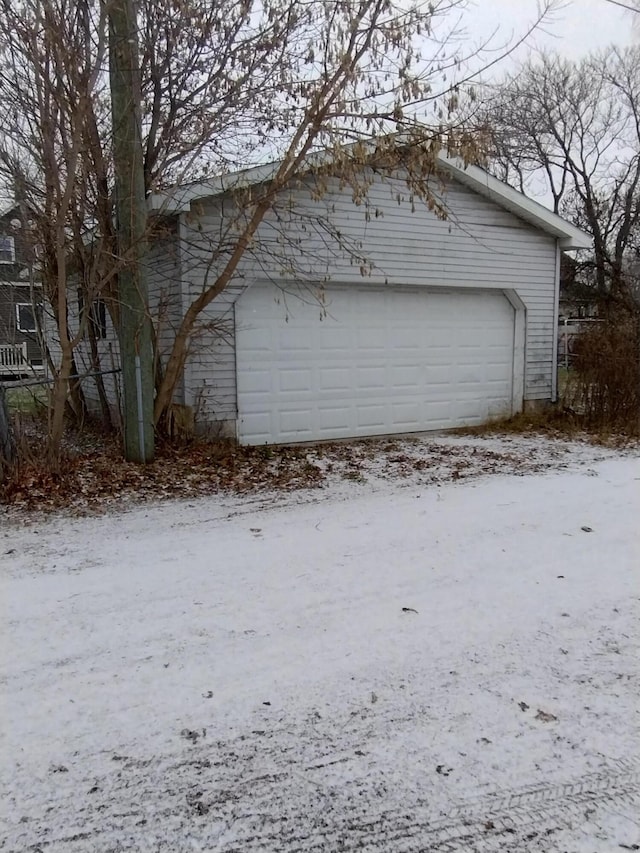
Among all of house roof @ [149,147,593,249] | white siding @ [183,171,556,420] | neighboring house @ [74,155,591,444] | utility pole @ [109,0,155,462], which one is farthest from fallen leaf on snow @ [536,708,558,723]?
house roof @ [149,147,593,249]

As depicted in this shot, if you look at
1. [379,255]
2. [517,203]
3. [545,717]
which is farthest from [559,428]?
[545,717]

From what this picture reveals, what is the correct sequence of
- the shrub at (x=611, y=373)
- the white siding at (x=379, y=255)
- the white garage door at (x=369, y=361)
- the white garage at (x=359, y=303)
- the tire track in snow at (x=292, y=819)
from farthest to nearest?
the shrub at (x=611, y=373) < the white garage door at (x=369, y=361) < the white siding at (x=379, y=255) < the white garage at (x=359, y=303) < the tire track in snow at (x=292, y=819)

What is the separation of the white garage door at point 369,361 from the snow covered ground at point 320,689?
3943mm

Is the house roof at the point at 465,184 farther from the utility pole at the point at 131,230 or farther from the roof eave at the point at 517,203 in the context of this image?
the utility pole at the point at 131,230

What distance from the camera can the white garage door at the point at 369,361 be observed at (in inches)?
343

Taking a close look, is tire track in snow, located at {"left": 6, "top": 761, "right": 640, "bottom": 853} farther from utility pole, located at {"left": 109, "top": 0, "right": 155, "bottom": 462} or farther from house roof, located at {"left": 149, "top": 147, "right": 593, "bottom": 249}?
house roof, located at {"left": 149, "top": 147, "right": 593, "bottom": 249}

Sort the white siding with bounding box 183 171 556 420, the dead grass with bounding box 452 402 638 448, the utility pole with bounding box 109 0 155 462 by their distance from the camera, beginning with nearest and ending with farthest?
1. the utility pole with bounding box 109 0 155 462
2. the white siding with bounding box 183 171 556 420
3. the dead grass with bounding box 452 402 638 448

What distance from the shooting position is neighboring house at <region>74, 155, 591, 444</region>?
8242 millimetres

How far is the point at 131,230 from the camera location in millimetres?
6719

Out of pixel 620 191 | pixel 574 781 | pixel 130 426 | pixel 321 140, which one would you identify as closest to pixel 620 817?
pixel 574 781

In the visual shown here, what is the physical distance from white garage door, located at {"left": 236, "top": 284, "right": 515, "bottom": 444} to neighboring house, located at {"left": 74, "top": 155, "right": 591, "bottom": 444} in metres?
0.02

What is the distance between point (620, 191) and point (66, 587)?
2619 cm

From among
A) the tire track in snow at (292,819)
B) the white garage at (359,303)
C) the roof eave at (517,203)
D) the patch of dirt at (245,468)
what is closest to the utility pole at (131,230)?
the patch of dirt at (245,468)

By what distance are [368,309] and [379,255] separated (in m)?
0.77
